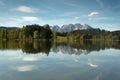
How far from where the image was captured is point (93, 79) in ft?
51.8

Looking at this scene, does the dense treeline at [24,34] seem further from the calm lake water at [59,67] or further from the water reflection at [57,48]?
the calm lake water at [59,67]

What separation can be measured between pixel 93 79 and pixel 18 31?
14633 cm

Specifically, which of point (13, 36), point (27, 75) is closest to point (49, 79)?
point (27, 75)

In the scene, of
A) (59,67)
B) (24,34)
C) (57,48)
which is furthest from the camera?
(24,34)

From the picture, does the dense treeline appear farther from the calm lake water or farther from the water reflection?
the calm lake water

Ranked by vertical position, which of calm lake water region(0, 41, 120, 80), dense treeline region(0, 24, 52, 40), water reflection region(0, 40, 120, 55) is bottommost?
calm lake water region(0, 41, 120, 80)

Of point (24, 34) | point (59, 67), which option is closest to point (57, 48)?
point (59, 67)

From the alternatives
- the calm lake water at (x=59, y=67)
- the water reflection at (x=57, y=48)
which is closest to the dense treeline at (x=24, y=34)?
the water reflection at (x=57, y=48)

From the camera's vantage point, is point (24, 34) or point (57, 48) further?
point (24, 34)

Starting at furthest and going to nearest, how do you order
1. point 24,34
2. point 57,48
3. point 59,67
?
point 24,34, point 57,48, point 59,67

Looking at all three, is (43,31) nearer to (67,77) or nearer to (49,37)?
(49,37)

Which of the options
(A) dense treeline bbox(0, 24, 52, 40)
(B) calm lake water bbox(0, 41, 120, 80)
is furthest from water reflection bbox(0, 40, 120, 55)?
(A) dense treeline bbox(0, 24, 52, 40)

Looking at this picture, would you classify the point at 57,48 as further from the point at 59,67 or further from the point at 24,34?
the point at 24,34

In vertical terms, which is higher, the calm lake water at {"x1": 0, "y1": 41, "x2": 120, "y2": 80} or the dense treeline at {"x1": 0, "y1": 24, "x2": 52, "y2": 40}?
the dense treeline at {"x1": 0, "y1": 24, "x2": 52, "y2": 40}
